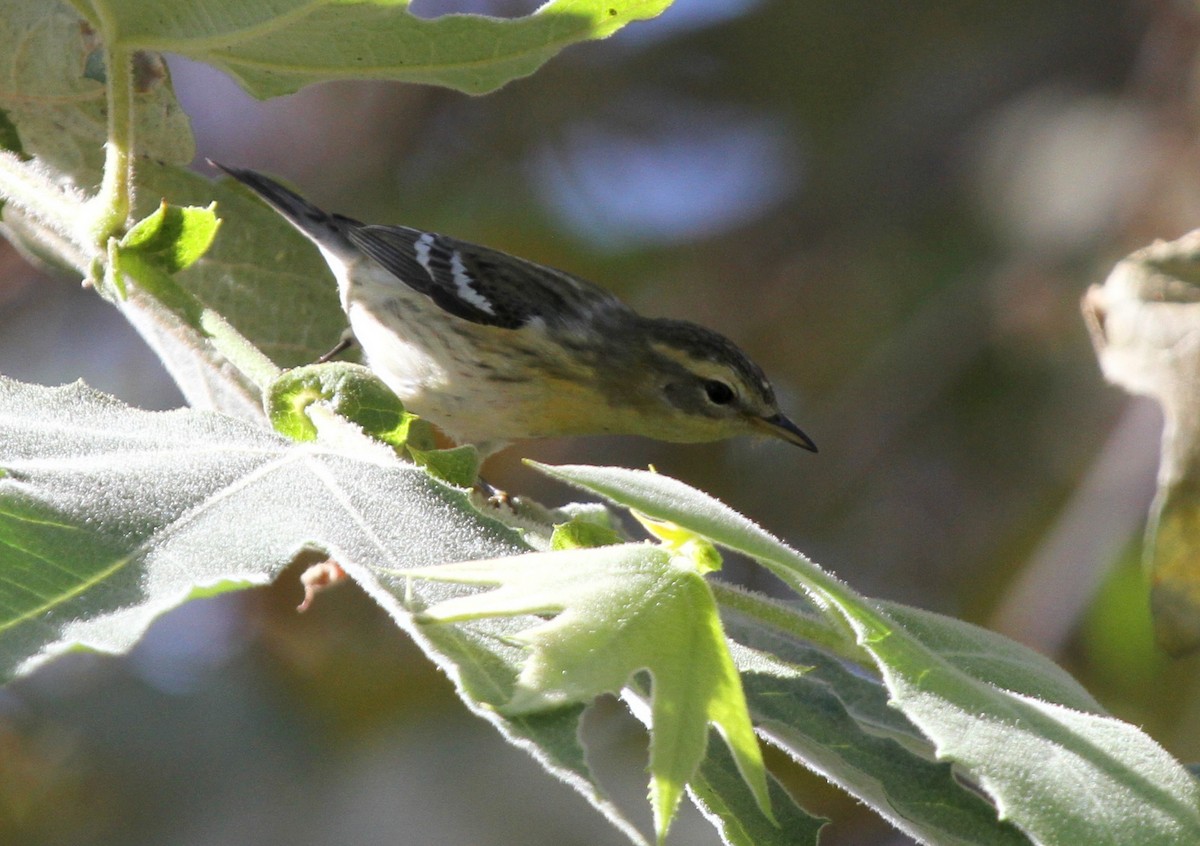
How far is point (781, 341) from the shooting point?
262 inches

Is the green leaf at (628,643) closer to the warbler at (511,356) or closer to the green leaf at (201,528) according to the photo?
the green leaf at (201,528)

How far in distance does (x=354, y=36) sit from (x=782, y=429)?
94.6 inches

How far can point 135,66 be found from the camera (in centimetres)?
248

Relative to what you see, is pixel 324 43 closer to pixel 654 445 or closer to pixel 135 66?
pixel 135 66

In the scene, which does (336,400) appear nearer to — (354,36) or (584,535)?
(584,535)

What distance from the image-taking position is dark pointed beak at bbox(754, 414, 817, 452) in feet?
14.2

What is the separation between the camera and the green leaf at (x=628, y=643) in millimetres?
1274

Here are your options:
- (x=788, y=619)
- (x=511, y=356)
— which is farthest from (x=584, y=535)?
(x=511, y=356)

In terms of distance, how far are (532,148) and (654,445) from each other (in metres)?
1.64

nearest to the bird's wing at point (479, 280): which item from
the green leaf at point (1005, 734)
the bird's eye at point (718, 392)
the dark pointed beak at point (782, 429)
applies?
the bird's eye at point (718, 392)

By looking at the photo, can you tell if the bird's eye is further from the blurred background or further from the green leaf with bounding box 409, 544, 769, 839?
the green leaf with bounding box 409, 544, 769, 839

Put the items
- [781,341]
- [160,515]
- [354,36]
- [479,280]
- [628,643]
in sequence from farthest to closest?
[781,341] → [479,280] → [354,36] → [160,515] → [628,643]

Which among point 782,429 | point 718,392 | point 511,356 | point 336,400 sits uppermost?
point 336,400

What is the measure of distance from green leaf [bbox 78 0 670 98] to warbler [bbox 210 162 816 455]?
175 cm
